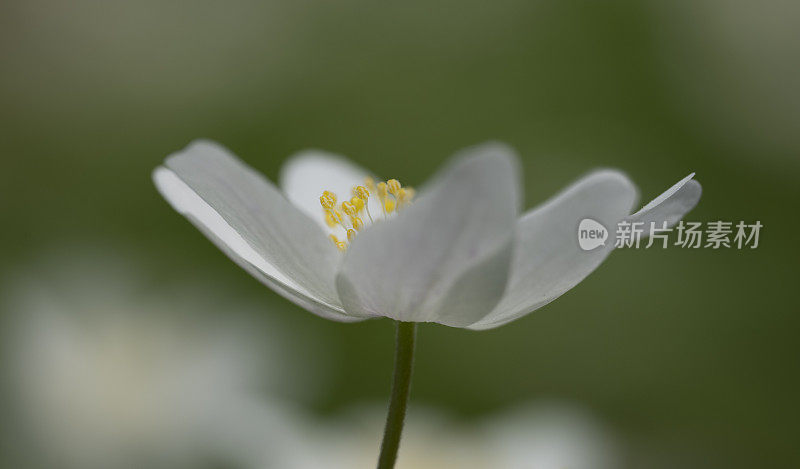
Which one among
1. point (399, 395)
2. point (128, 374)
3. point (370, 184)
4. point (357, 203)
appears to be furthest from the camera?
point (128, 374)

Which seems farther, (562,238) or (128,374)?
(128,374)

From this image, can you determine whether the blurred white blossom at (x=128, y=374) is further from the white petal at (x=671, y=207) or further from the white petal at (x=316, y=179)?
the white petal at (x=671, y=207)

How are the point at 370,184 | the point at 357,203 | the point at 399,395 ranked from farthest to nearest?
the point at 370,184 < the point at 357,203 < the point at 399,395

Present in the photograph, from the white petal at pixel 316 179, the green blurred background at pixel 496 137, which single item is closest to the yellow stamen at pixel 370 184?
the white petal at pixel 316 179

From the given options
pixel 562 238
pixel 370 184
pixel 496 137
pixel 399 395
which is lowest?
pixel 399 395

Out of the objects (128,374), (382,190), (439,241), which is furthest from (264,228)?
(128,374)

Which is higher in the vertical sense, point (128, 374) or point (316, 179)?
point (316, 179)

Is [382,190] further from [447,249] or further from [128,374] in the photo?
[128,374]

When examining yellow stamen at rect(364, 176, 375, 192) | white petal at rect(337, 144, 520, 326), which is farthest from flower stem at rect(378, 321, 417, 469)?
A: yellow stamen at rect(364, 176, 375, 192)
